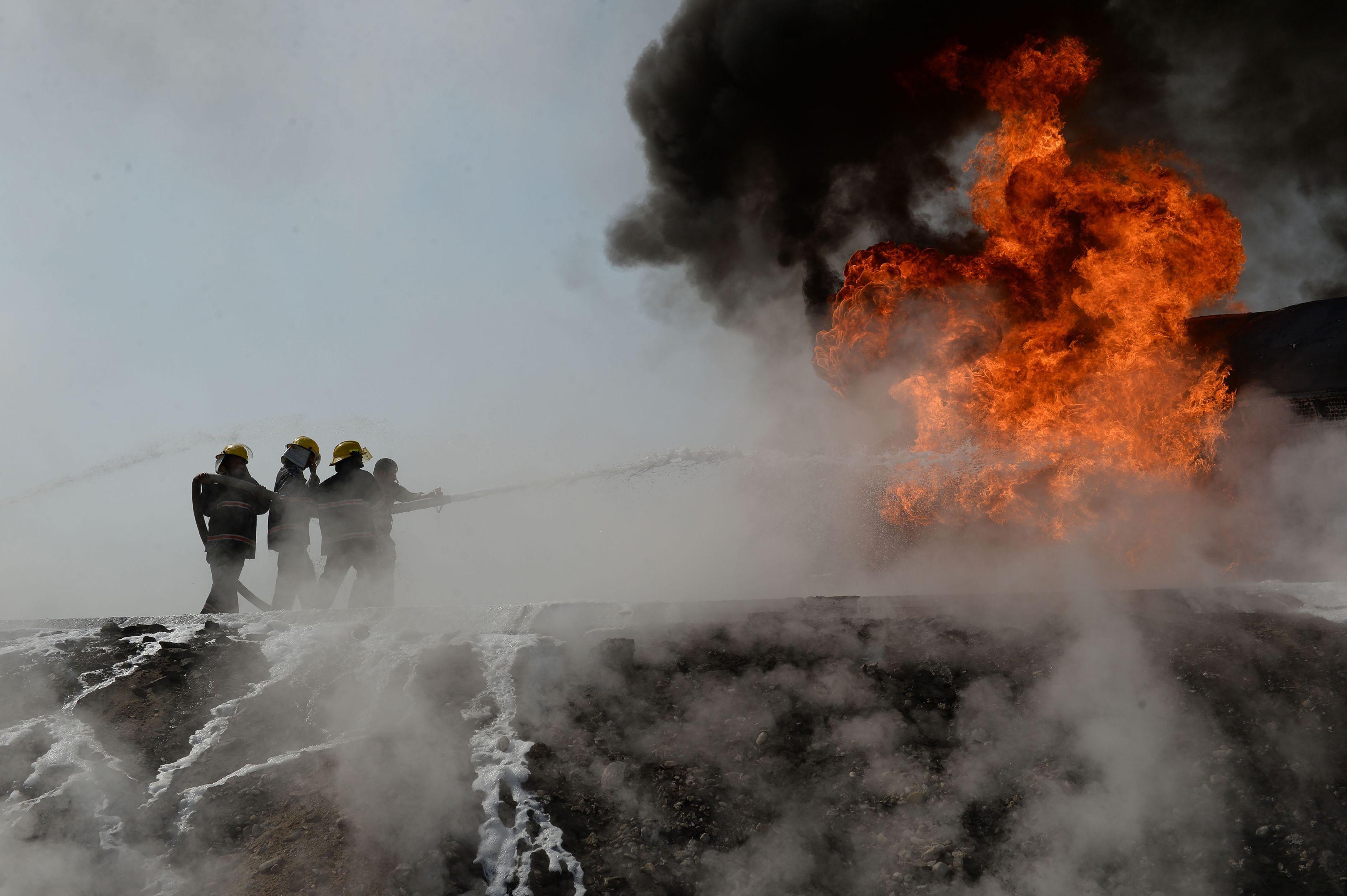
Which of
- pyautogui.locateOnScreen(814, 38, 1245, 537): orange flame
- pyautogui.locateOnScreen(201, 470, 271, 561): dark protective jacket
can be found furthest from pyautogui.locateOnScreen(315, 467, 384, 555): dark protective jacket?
pyautogui.locateOnScreen(814, 38, 1245, 537): orange flame

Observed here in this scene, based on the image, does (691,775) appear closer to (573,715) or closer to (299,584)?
(573,715)

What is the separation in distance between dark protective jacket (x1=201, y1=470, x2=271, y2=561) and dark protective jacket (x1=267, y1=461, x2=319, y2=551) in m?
0.15

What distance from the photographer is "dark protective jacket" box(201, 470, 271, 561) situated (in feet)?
22.9

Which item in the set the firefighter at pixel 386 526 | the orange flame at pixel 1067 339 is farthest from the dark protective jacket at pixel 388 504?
the orange flame at pixel 1067 339

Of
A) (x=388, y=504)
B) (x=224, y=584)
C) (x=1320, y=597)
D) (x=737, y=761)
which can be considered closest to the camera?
(x=737, y=761)

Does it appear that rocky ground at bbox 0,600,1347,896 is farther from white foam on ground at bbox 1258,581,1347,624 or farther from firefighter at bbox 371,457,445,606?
firefighter at bbox 371,457,445,606

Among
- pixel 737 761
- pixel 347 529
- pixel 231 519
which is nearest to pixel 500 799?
pixel 737 761

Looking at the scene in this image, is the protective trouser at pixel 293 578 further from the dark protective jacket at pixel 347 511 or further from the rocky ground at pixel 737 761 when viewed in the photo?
the rocky ground at pixel 737 761

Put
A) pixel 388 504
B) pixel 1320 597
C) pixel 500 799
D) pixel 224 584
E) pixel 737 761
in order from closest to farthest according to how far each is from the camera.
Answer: pixel 500 799
pixel 737 761
pixel 1320 597
pixel 224 584
pixel 388 504

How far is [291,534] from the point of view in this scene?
24.2 ft

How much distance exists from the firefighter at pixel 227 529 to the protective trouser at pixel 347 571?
70cm

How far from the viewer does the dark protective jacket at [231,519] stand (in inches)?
275

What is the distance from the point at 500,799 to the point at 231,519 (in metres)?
5.09

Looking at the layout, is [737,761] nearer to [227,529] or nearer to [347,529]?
[347,529]
